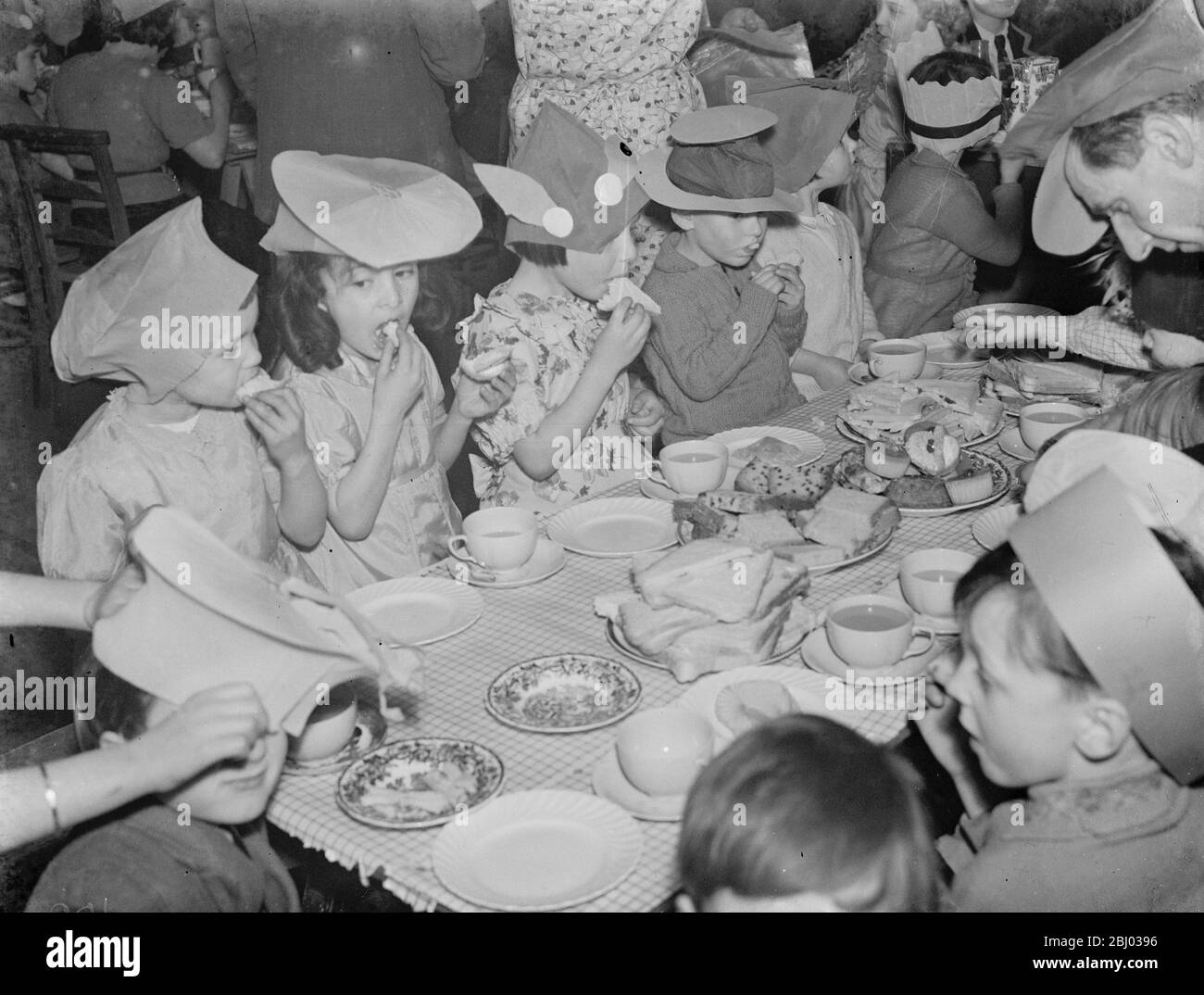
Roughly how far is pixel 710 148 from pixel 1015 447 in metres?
1.17

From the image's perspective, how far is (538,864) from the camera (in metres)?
1.57

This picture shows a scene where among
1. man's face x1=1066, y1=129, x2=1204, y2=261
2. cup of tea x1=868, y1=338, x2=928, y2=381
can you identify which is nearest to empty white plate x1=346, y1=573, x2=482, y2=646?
cup of tea x1=868, y1=338, x2=928, y2=381

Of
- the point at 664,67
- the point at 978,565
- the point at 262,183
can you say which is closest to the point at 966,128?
the point at 664,67

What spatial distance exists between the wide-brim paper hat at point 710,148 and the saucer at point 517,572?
1303 mm

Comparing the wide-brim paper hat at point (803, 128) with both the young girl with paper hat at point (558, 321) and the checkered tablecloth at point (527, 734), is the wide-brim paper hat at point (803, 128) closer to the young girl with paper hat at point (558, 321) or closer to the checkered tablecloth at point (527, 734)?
the young girl with paper hat at point (558, 321)

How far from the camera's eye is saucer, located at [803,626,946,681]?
193 centimetres

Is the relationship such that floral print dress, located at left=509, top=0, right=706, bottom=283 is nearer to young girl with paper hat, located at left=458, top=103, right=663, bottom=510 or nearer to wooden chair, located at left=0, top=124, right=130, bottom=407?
young girl with paper hat, located at left=458, top=103, right=663, bottom=510

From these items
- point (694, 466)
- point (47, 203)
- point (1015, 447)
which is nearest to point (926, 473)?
point (1015, 447)

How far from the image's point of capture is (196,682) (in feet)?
5.22

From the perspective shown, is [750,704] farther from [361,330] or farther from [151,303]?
[361,330]

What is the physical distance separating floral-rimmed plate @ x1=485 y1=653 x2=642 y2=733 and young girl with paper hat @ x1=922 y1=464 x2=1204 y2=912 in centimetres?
51

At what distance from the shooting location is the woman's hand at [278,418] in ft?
7.92
